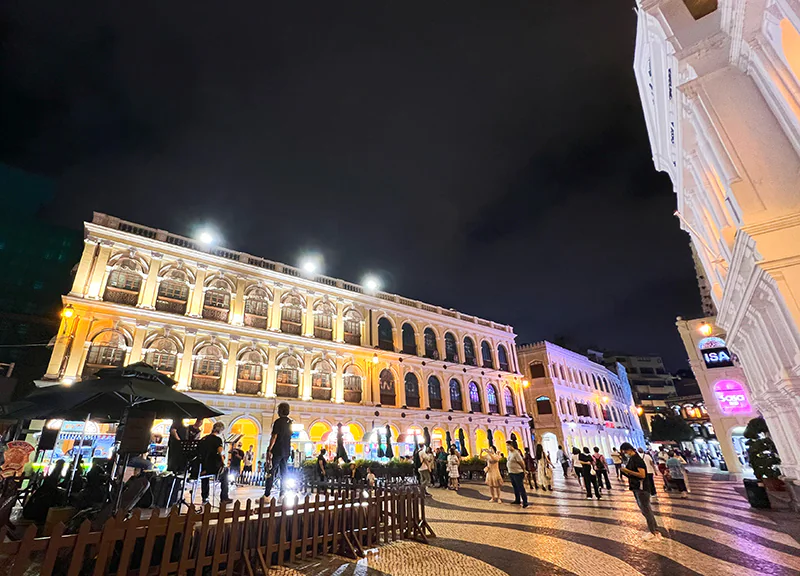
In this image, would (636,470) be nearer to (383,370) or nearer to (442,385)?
(383,370)

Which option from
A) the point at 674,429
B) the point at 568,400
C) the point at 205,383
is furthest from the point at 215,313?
the point at 674,429

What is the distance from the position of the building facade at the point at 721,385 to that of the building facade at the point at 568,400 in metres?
14.6

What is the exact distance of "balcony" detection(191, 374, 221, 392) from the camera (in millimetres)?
19828

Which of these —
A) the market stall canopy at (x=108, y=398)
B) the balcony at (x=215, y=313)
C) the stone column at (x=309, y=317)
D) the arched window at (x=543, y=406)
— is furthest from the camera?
the arched window at (x=543, y=406)

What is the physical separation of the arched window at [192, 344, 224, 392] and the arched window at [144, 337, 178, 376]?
107 cm

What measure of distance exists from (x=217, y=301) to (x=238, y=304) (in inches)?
45.8

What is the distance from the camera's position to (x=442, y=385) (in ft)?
97.1

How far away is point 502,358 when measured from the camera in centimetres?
3512

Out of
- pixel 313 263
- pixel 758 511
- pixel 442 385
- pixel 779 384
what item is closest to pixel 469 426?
pixel 442 385

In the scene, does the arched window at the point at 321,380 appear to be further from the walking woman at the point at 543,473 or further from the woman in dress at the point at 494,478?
the woman in dress at the point at 494,478

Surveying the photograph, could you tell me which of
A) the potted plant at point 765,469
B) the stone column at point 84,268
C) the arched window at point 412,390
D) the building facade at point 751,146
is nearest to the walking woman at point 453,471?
the potted plant at point 765,469

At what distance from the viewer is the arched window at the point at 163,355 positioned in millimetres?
18984

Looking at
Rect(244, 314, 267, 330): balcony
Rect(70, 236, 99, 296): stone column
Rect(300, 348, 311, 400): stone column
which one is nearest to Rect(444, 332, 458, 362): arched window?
Rect(300, 348, 311, 400): stone column

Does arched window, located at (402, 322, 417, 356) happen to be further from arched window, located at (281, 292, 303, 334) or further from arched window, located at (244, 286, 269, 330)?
arched window, located at (244, 286, 269, 330)
